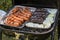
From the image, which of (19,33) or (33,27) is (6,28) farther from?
(33,27)

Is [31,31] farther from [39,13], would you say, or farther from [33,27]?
[39,13]

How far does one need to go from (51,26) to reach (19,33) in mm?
294

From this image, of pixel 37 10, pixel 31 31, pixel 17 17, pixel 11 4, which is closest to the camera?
pixel 31 31

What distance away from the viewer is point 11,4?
223cm

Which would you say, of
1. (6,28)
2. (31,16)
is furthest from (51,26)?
(6,28)

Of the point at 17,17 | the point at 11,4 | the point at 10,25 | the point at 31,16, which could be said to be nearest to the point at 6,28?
the point at 10,25

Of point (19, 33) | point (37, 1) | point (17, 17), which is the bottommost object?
point (19, 33)

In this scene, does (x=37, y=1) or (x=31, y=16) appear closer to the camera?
(x=31, y=16)

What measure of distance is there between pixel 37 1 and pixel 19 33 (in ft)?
1.95

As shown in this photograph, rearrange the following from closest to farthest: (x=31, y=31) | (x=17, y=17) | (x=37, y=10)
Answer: (x=31, y=31) < (x=17, y=17) < (x=37, y=10)

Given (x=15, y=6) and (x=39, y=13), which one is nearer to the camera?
(x=39, y=13)

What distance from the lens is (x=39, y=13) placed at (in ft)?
6.64

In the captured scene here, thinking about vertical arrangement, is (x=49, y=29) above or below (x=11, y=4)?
below

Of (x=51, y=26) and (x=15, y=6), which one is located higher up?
(x=15, y=6)
